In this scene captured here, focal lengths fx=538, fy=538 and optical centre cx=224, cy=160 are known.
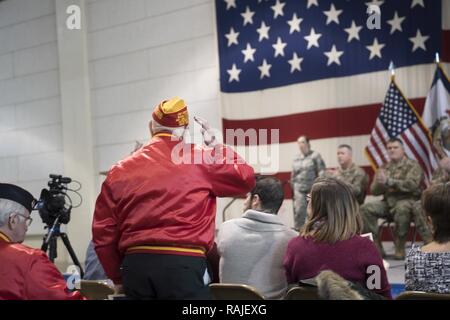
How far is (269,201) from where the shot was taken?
2.20m

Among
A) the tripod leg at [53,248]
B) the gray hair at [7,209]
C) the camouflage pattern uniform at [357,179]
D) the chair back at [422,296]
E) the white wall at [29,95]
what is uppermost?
the white wall at [29,95]

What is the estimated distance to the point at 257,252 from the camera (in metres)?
2.08

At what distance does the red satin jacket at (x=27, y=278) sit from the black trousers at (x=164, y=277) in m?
0.20

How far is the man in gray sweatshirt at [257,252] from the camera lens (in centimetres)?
208

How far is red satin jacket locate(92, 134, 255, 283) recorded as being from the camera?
63.8 inches

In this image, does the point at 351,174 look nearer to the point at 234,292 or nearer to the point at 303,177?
the point at 303,177

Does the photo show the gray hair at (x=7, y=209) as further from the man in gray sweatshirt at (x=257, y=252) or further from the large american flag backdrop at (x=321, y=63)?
the large american flag backdrop at (x=321, y=63)

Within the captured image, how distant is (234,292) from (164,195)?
41cm

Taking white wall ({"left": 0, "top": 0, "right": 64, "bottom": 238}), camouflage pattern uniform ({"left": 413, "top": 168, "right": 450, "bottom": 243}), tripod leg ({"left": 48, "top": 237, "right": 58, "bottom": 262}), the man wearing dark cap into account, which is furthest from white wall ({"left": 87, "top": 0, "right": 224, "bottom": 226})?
the man wearing dark cap

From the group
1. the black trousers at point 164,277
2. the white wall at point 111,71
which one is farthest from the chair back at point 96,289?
the white wall at point 111,71

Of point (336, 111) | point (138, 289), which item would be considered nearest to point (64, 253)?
point (138, 289)

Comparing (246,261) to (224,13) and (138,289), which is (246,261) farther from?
(224,13)

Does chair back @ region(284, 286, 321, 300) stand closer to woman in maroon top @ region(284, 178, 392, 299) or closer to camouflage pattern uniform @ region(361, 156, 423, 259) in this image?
woman in maroon top @ region(284, 178, 392, 299)
